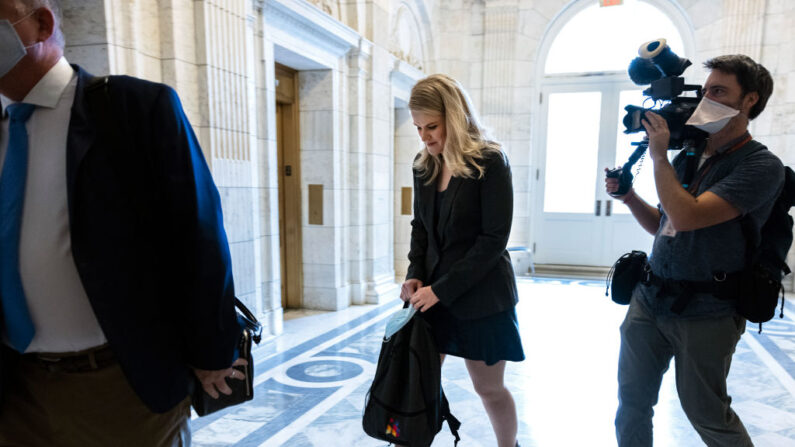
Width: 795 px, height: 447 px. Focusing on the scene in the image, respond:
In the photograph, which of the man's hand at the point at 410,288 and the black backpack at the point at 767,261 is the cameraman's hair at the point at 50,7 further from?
the black backpack at the point at 767,261

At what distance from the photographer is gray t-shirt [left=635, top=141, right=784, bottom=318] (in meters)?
1.60

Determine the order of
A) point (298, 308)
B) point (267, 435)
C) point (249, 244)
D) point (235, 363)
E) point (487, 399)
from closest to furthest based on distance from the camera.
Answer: point (235, 363)
point (487, 399)
point (267, 435)
point (249, 244)
point (298, 308)

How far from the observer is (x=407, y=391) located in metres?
1.79

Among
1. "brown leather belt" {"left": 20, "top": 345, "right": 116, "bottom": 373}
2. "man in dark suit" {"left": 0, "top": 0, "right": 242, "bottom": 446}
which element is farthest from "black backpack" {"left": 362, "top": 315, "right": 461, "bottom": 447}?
"brown leather belt" {"left": 20, "top": 345, "right": 116, "bottom": 373}

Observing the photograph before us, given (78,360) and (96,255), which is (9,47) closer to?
(96,255)

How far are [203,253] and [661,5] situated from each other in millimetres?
8804

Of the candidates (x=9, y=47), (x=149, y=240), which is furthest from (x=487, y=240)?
(x=9, y=47)

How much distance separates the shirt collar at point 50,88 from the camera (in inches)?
43.9

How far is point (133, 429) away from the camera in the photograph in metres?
1.19

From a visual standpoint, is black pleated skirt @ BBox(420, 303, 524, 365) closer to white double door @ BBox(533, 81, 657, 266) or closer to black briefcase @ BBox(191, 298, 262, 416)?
black briefcase @ BBox(191, 298, 262, 416)

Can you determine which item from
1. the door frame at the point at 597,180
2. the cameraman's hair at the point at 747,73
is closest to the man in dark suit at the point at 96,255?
the cameraman's hair at the point at 747,73

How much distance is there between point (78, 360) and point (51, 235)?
12.4 inches

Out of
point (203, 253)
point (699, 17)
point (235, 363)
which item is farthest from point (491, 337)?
point (699, 17)

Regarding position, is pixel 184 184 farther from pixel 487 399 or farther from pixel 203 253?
pixel 487 399
